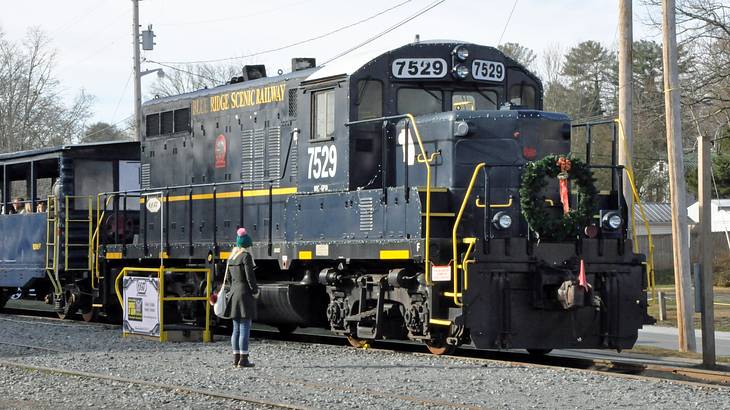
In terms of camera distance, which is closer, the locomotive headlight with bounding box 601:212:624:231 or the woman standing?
the woman standing

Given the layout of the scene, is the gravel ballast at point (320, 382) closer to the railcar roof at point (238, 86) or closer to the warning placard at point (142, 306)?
the warning placard at point (142, 306)

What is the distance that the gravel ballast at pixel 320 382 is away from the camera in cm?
981

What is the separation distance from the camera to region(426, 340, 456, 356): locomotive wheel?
1349cm

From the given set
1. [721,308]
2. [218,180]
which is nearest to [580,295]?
[218,180]

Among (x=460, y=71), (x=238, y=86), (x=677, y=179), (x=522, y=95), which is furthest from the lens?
(x=238, y=86)

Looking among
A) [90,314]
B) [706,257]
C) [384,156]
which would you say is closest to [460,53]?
[384,156]

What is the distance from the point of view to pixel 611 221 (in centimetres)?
1330

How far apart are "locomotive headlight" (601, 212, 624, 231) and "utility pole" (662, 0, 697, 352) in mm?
2392

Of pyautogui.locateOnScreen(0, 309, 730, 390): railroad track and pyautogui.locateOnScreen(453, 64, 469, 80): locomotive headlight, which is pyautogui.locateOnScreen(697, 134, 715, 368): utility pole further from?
pyautogui.locateOnScreen(453, 64, 469, 80): locomotive headlight

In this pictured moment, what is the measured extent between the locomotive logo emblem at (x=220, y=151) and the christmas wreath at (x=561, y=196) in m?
5.86

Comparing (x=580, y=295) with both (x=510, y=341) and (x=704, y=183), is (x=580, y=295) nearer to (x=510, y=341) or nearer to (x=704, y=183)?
(x=510, y=341)

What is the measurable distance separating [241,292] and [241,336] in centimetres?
73

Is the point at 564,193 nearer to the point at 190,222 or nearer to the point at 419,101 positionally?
the point at 419,101

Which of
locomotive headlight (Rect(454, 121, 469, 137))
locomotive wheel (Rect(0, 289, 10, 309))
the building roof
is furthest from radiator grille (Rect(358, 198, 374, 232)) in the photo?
the building roof
